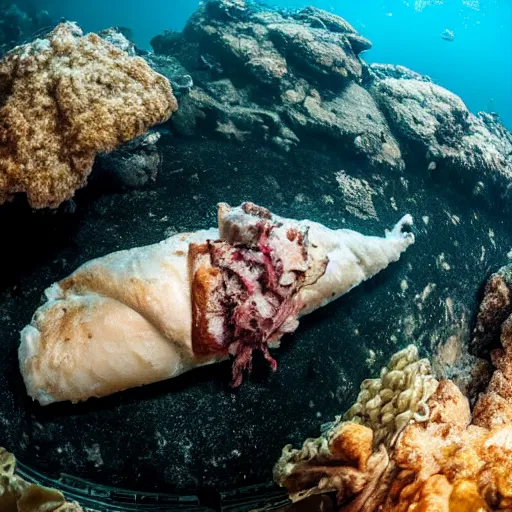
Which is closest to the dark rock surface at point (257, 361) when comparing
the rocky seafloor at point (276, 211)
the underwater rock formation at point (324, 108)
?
the rocky seafloor at point (276, 211)

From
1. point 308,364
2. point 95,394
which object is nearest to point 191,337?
point 95,394

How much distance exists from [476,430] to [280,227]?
164 centimetres

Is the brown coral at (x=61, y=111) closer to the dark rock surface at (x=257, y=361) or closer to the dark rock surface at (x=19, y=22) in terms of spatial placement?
the dark rock surface at (x=257, y=361)

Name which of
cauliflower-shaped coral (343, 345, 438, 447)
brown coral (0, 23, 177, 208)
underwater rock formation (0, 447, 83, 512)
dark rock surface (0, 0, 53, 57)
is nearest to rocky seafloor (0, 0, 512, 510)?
underwater rock formation (0, 447, 83, 512)

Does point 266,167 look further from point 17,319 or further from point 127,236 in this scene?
point 17,319

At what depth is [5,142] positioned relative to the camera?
261 cm

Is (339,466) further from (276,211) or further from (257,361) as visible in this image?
(276,211)

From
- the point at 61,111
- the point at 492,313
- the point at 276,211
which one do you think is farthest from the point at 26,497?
the point at 492,313

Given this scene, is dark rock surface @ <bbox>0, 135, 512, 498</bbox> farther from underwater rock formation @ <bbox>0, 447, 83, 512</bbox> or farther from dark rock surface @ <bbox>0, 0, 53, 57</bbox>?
dark rock surface @ <bbox>0, 0, 53, 57</bbox>

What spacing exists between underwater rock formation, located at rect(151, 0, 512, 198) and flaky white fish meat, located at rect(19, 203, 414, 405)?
3225 mm

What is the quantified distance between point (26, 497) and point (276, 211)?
132 inches

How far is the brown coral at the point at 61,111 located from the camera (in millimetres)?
2607

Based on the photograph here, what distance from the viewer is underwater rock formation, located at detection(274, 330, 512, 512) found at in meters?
1.72

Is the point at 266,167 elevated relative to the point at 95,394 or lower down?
elevated
